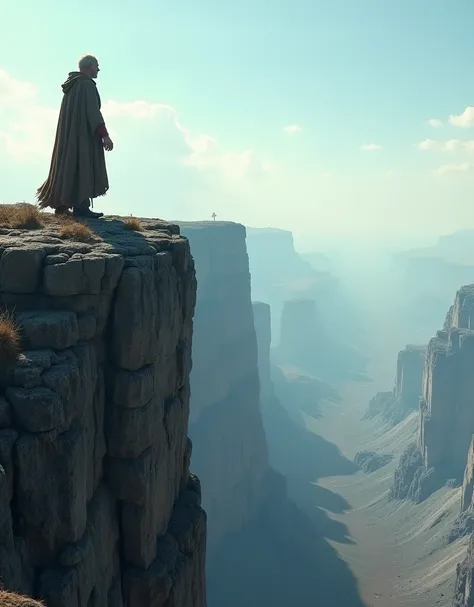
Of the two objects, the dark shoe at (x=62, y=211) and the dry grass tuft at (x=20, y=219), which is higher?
the dark shoe at (x=62, y=211)

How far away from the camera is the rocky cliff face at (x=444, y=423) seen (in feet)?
312

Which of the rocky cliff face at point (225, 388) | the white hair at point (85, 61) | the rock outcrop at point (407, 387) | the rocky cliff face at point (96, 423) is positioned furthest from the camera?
the rock outcrop at point (407, 387)

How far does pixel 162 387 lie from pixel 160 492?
202 cm

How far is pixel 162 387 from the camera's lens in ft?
40.2

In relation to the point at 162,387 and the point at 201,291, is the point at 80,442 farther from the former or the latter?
the point at 201,291

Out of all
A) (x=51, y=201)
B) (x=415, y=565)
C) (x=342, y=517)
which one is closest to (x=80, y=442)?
(x=51, y=201)

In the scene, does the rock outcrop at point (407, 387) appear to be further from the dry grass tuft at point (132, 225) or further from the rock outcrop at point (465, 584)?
the dry grass tuft at point (132, 225)

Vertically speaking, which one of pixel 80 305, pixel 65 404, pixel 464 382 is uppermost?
pixel 80 305

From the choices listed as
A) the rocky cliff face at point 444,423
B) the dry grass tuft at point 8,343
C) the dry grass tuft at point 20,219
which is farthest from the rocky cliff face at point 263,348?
the dry grass tuft at point 8,343

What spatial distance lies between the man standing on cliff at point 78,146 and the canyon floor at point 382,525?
62.3m

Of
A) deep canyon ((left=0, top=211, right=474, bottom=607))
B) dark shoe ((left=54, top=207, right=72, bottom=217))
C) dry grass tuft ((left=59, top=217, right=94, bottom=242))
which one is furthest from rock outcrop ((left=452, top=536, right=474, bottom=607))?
dry grass tuft ((left=59, top=217, right=94, bottom=242))

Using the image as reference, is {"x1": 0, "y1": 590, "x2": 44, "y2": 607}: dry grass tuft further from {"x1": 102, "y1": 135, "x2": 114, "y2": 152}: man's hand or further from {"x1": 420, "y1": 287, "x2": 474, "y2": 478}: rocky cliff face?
{"x1": 420, "y1": 287, "x2": 474, "y2": 478}: rocky cliff face

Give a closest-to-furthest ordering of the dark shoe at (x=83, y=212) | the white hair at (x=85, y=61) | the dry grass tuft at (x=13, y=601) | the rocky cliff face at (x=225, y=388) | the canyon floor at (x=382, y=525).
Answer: the dry grass tuft at (x=13, y=601) → the white hair at (x=85, y=61) → the dark shoe at (x=83, y=212) → the canyon floor at (x=382, y=525) → the rocky cliff face at (x=225, y=388)

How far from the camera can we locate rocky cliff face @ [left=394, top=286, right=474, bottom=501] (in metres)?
95.1
